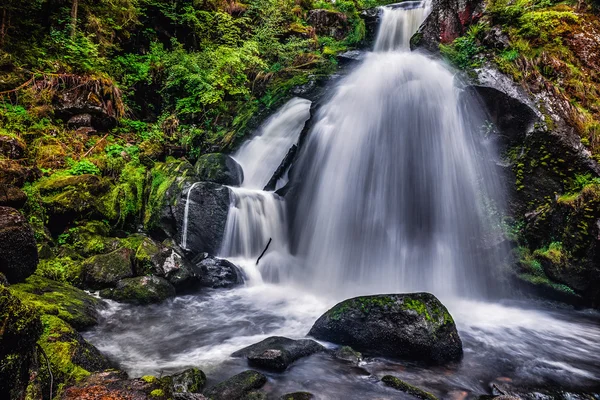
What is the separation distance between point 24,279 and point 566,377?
7844 millimetres

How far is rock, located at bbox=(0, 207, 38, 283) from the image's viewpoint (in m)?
4.23

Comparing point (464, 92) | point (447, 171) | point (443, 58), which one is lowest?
point (447, 171)

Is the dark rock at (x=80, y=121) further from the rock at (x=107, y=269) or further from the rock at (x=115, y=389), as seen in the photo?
the rock at (x=115, y=389)

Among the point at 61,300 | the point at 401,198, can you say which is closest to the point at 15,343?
the point at 61,300

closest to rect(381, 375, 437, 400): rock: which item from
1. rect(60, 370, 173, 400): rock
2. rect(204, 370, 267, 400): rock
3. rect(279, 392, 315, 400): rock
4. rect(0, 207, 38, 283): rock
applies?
rect(279, 392, 315, 400): rock

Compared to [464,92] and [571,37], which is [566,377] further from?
[571,37]

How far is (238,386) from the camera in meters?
3.52

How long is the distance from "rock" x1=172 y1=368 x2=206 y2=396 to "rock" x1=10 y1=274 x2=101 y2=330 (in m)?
2.08

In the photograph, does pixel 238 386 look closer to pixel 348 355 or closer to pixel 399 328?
pixel 348 355

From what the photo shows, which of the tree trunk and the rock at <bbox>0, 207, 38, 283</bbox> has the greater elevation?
the tree trunk

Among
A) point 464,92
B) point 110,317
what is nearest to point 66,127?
point 110,317

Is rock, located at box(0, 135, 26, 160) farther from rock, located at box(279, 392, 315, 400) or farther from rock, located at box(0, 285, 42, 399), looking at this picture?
rock, located at box(279, 392, 315, 400)

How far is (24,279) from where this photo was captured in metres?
4.92

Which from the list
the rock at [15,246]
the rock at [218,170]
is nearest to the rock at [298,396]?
the rock at [15,246]
